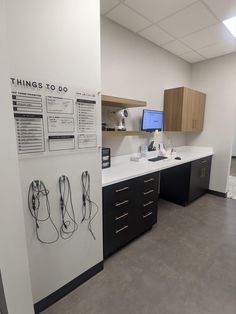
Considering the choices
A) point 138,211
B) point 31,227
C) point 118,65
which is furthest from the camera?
point 118,65

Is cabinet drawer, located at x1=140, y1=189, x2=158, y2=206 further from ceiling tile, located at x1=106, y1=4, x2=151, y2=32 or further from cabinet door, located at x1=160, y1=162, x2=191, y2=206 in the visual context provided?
ceiling tile, located at x1=106, y1=4, x2=151, y2=32

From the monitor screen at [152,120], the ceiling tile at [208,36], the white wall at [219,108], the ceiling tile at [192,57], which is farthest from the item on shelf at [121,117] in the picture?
the white wall at [219,108]

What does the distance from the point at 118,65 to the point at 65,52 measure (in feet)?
4.50

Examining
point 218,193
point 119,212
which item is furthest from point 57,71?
point 218,193

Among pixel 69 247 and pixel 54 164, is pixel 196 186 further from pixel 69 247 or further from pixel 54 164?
pixel 54 164

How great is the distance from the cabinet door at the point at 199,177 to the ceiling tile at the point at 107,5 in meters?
2.48

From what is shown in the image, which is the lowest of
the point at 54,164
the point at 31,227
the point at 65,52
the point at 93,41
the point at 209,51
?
the point at 31,227

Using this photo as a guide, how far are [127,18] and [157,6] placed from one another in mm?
407

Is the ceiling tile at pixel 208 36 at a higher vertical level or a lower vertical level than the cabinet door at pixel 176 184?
higher

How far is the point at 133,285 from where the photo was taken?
5.26ft

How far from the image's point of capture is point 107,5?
197 cm

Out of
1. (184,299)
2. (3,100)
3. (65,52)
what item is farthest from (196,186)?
(3,100)

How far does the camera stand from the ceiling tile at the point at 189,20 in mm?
2048

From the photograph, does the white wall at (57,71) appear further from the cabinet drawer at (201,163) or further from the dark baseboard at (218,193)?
the dark baseboard at (218,193)
